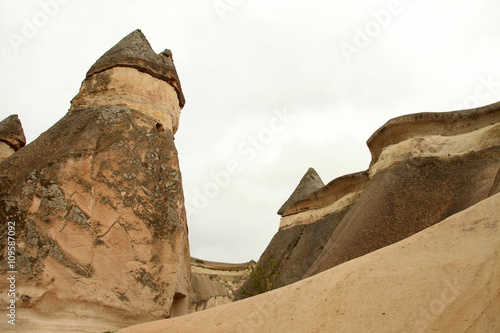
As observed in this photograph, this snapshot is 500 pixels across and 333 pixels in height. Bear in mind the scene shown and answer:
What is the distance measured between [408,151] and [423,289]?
15.8 feet

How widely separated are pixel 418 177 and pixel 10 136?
8.89m

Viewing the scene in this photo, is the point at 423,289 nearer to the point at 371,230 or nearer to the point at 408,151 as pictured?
the point at 371,230

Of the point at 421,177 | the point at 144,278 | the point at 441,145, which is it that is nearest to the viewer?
the point at 144,278

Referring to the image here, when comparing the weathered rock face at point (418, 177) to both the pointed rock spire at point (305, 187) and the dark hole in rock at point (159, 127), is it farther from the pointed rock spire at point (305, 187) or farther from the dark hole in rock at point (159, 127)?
the dark hole in rock at point (159, 127)

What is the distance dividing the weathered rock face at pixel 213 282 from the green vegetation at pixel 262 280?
15.5 feet

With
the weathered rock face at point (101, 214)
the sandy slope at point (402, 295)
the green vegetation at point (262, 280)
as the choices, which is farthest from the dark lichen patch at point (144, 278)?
the green vegetation at point (262, 280)

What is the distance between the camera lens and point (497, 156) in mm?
6496

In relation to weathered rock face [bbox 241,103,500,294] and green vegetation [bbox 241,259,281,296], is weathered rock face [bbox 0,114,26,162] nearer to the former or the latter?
green vegetation [bbox 241,259,281,296]

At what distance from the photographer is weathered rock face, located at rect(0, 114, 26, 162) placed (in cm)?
967

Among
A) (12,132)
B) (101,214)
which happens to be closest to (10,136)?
(12,132)

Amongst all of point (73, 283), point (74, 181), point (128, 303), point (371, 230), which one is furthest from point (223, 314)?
point (371, 230)

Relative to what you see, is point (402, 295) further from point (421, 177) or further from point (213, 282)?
point (213, 282)

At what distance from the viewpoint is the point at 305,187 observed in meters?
12.4

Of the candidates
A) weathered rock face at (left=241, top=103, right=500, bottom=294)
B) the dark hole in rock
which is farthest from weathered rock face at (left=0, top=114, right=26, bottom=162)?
weathered rock face at (left=241, top=103, right=500, bottom=294)
